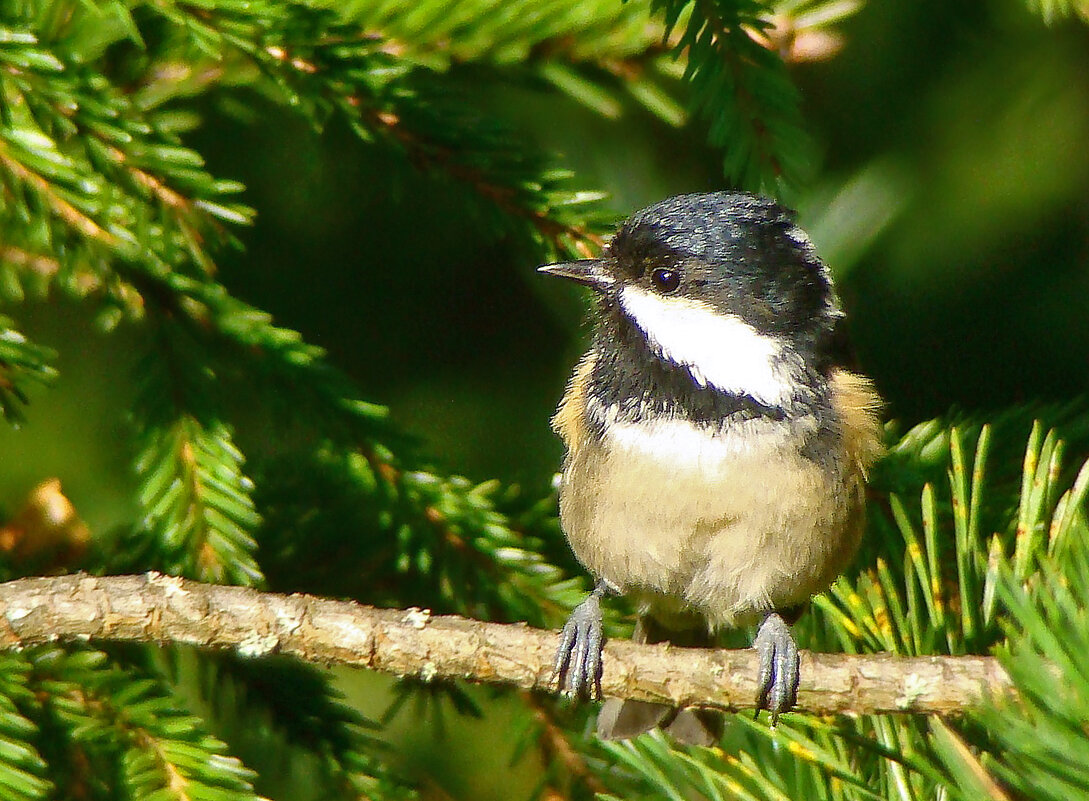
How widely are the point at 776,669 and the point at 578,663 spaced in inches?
14.0

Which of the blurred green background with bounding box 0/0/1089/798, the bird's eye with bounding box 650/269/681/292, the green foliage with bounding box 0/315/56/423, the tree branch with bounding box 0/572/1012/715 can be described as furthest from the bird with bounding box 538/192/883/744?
the green foliage with bounding box 0/315/56/423

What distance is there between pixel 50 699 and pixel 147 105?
1.05m

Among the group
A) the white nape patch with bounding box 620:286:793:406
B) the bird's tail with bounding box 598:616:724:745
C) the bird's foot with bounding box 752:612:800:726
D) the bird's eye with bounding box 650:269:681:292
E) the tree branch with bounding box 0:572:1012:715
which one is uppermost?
the bird's eye with bounding box 650:269:681:292

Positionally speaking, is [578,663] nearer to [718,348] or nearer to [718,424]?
[718,424]

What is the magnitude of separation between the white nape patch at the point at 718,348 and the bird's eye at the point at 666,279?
0.07 ft

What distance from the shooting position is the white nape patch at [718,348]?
2.24 m

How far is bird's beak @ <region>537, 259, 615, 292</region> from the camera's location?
7.07 feet

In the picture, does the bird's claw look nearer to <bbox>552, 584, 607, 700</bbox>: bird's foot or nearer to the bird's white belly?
<bbox>552, 584, 607, 700</bbox>: bird's foot

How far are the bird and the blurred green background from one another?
0.57 metres

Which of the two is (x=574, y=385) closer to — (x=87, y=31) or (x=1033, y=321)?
(x=87, y=31)

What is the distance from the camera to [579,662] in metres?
1.85

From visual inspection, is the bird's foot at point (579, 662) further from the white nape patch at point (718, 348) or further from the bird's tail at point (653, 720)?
the white nape patch at point (718, 348)

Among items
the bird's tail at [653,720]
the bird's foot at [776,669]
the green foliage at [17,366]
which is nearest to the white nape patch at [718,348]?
the bird's foot at [776,669]

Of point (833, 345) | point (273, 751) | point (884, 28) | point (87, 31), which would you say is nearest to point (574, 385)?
point (833, 345)
